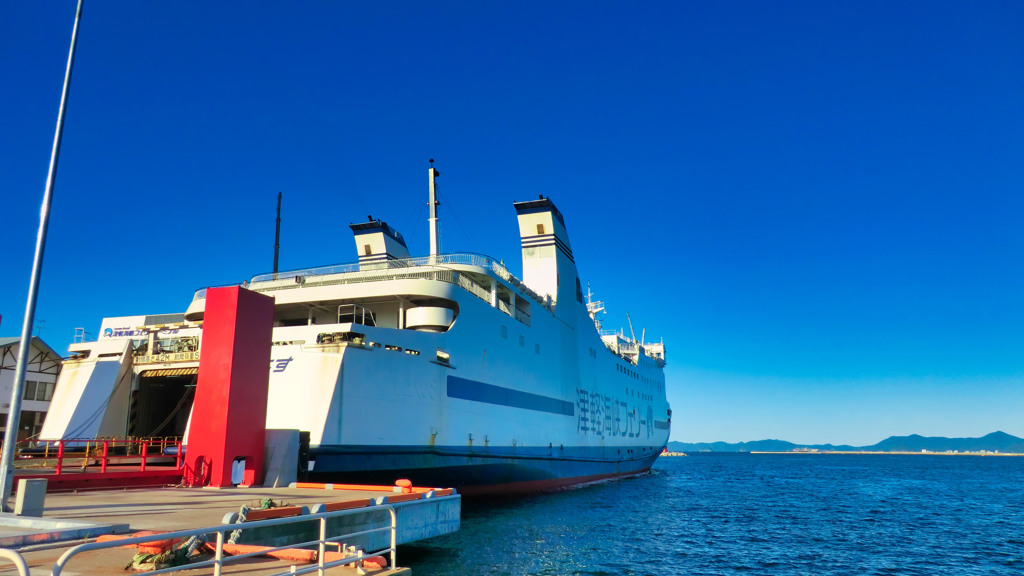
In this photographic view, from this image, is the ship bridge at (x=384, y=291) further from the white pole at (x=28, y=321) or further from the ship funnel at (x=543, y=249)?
the white pole at (x=28, y=321)

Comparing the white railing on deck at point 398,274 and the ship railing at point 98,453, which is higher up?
the white railing on deck at point 398,274

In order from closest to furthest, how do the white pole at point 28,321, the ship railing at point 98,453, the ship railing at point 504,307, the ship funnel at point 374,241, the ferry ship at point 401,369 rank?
the white pole at point 28,321
the ship railing at point 98,453
the ferry ship at point 401,369
the ship railing at point 504,307
the ship funnel at point 374,241

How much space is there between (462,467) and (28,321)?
50.4ft

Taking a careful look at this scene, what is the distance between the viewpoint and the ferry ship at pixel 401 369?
19.0m

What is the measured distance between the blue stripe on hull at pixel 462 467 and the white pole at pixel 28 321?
28.4 feet

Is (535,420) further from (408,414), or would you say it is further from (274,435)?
(274,435)

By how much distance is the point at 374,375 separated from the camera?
1962cm

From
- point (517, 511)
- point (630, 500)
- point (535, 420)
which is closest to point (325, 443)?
point (517, 511)

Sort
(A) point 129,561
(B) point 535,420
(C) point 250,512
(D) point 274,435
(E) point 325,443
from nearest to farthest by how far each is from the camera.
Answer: (A) point 129,561 → (C) point 250,512 → (D) point 274,435 → (E) point 325,443 → (B) point 535,420

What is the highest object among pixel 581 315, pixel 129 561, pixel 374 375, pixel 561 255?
pixel 561 255

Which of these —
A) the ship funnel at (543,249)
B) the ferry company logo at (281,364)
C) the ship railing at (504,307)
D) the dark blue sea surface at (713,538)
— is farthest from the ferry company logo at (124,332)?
the ship funnel at (543,249)

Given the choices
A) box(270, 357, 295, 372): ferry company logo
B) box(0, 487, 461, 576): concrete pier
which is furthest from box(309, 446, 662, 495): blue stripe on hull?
box(0, 487, 461, 576): concrete pier

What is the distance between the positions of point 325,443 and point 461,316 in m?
7.06

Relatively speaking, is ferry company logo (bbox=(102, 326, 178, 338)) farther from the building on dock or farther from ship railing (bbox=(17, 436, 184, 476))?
the building on dock
